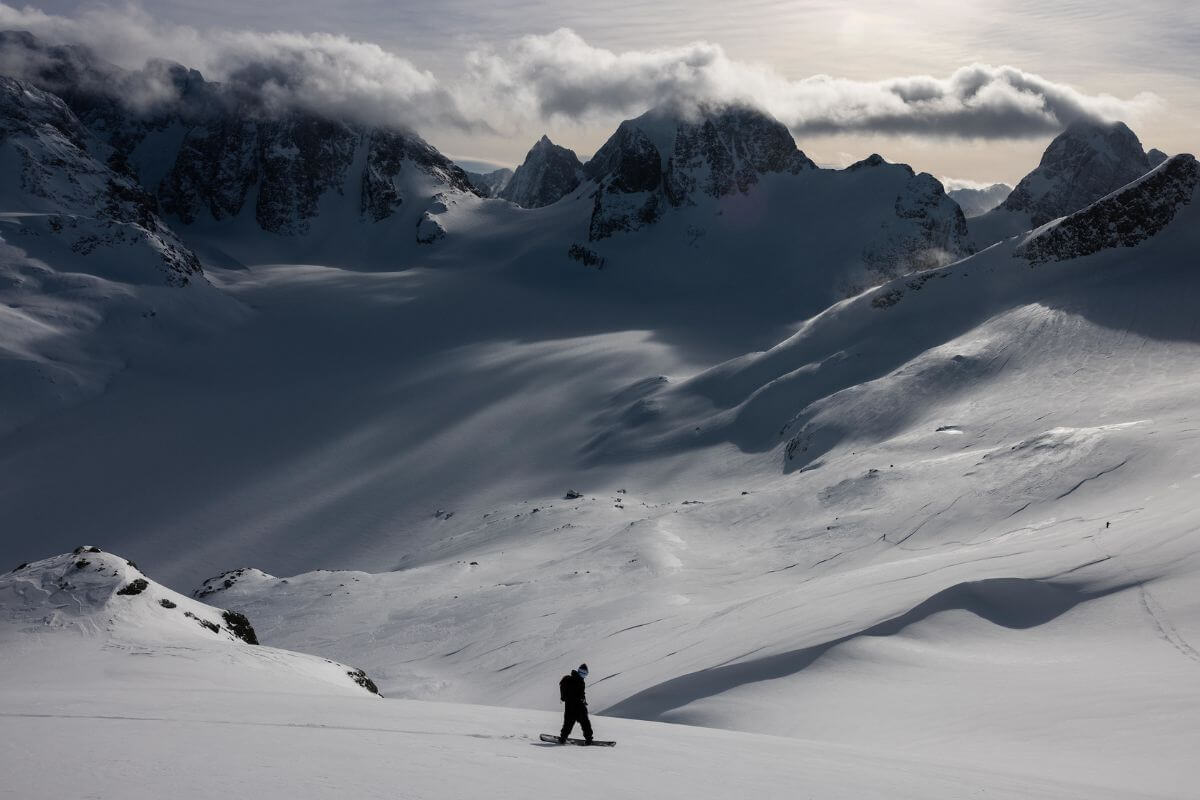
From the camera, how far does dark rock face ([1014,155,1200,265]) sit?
68.1 metres

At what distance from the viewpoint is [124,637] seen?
24719 mm

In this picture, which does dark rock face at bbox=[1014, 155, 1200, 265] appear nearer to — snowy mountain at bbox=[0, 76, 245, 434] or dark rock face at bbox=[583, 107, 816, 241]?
snowy mountain at bbox=[0, 76, 245, 434]

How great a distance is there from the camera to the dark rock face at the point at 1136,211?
68125 mm

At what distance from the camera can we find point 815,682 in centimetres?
2277

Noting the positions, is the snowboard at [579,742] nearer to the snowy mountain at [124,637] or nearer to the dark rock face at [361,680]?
the snowy mountain at [124,637]

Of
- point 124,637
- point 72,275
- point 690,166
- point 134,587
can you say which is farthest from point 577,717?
point 690,166

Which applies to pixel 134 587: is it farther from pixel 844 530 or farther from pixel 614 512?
pixel 614 512

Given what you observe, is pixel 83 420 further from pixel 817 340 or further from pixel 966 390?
pixel 966 390

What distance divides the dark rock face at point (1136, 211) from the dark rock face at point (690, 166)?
114m

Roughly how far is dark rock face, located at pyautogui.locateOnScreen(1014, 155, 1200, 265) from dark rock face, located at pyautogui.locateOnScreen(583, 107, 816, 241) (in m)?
114

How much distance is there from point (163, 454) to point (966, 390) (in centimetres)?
7271

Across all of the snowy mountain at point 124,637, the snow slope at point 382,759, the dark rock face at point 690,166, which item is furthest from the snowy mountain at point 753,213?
the snow slope at point 382,759

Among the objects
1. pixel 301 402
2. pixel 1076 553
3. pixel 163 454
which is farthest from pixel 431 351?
pixel 1076 553

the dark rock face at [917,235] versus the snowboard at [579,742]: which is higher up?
the dark rock face at [917,235]
